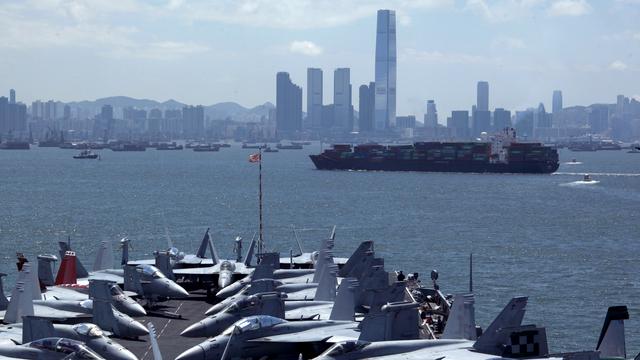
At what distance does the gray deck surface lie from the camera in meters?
37.9

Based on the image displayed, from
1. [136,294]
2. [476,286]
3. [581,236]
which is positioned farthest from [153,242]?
[136,294]

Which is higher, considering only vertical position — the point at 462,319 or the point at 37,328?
the point at 37,328

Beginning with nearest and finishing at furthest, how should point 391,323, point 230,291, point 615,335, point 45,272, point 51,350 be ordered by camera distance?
point 51,350
point 391,323
point 615,335
point 230,291
point 45,272

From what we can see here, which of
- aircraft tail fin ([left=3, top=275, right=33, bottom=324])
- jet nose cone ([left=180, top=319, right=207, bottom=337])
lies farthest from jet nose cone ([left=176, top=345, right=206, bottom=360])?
aircraft tail fin ([left=3, top=275, right=33, bottom=324])

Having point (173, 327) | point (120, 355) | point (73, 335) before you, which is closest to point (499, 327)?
point (120, 355)

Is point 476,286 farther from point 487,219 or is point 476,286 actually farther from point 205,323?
point 487,219

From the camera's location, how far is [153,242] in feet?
313

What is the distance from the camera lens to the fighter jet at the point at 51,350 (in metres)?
31.5

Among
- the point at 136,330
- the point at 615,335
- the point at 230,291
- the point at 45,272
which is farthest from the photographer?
the point at 45,272

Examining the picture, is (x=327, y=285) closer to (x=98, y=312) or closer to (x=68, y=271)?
(x=98, y=312)

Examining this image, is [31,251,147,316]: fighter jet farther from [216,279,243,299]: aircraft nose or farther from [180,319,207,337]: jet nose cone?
[216,279,243,299]: aircraft nose

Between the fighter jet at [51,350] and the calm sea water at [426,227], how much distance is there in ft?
89.6

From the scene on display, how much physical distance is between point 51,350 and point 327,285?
15.5 meters

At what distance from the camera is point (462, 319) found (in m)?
36.2
